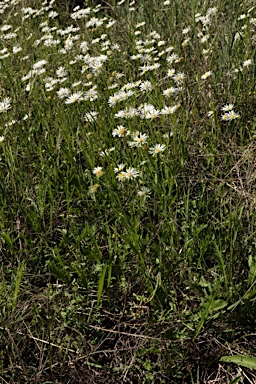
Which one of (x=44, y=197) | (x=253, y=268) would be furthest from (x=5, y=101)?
(x=253, y=268)

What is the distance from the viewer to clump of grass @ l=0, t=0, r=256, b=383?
1562mm

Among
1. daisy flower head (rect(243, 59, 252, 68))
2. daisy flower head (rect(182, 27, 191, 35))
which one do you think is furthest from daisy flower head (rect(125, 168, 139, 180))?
daisy flower head (rect(182, 27, 191, 35))

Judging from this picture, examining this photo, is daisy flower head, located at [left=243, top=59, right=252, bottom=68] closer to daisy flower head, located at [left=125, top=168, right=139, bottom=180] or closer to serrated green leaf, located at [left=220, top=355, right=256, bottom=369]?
daisy flower head, located at [left=125, top=168, right=139, bottom=180]

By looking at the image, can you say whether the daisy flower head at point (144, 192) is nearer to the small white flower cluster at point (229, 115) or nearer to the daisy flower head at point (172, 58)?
the small white flower cluster at point (229, 115)

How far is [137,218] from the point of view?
1.85m

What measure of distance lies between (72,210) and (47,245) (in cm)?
23

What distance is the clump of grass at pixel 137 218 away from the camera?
5.12 feet

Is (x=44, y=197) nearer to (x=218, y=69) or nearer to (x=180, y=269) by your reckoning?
(x=180, y=269)

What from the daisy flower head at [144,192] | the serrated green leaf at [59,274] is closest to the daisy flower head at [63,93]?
the daisy flower head at [144,192]

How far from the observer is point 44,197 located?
2096mm

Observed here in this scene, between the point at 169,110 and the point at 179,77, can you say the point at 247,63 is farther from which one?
the point at 169,110

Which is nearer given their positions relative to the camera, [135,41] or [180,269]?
[180,269]

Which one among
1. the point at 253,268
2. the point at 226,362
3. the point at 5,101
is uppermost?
the point at 5,101

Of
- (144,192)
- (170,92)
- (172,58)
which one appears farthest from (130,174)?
(172,58)
